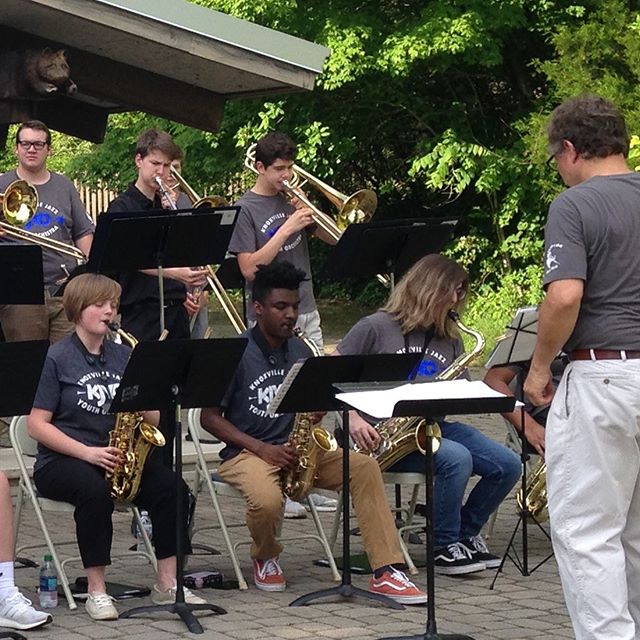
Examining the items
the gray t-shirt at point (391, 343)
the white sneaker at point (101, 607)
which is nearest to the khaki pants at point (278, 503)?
→ the gray t-shirt at point (391, 343)

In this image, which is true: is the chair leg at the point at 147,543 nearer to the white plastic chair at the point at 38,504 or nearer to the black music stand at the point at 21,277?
the white plastic chair at the point at 38,504

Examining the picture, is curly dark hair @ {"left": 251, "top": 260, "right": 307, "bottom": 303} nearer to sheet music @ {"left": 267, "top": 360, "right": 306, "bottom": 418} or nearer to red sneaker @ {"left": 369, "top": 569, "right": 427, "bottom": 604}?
sheet music @ {"left": 267, "top": 360, "right": 306, "bottom": 418}

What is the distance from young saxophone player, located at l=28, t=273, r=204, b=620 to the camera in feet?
20.6

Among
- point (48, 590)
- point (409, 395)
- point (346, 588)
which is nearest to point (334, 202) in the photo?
point (346, 588)

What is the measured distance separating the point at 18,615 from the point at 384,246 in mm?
2828

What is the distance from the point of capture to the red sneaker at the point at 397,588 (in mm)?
Result: 6559

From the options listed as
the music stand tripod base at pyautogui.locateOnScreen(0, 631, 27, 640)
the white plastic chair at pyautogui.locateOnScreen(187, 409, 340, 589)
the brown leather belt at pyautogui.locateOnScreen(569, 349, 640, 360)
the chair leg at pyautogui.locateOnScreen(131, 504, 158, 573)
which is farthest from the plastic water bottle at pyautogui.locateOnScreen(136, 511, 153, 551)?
the brown leather belt at pyautogui.locateOnScreen(569, 349, 640, 360)

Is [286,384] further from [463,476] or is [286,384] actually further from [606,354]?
[606,354]

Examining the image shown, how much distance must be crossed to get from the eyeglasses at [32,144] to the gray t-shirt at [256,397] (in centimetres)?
190

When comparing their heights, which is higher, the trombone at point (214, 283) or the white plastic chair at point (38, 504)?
the trombone at point (214, 283)

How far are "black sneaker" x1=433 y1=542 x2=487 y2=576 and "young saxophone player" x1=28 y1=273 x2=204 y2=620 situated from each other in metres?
1.28

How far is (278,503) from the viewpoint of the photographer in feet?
21.9

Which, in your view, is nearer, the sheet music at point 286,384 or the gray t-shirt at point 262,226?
the sheet music at point 286,384

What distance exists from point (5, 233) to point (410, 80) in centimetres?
1028
